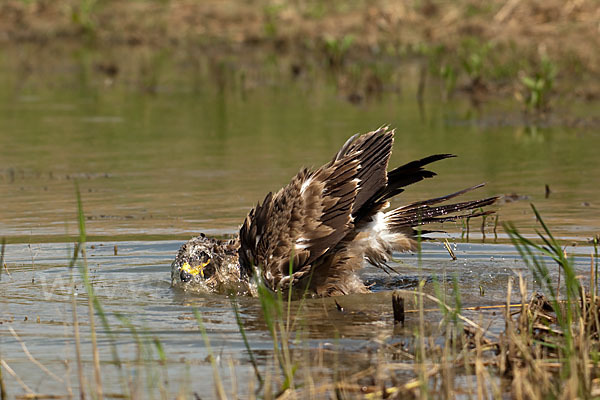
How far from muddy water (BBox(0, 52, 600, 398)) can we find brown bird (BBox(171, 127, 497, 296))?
171mm

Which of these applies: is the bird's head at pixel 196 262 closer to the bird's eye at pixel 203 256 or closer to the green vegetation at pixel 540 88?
the bird's eye at pixel 203 256

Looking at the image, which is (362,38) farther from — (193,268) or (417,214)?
(193,268)

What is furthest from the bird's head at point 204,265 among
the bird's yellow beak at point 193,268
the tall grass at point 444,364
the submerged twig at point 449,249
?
the submerged twig at point 449,249

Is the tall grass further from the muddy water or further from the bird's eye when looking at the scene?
the bird's eye

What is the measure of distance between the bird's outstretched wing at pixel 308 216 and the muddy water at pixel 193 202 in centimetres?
25

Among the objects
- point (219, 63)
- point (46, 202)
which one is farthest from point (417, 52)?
point (46, 202)

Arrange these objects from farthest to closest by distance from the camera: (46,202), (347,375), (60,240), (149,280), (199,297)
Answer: (46,202), (60,240), (149,280), (199,297), (347,375)

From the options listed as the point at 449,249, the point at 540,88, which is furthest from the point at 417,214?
the point at 540,88

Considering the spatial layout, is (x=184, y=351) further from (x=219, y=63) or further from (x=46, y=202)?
(x=219, y=63)

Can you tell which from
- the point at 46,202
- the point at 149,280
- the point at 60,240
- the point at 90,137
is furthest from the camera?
the point at 90,137

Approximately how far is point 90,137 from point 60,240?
480 centimetres

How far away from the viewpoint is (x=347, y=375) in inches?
179

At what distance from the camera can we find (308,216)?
634cm

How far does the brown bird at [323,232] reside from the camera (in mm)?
6312
